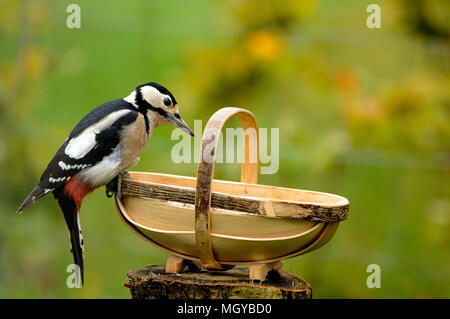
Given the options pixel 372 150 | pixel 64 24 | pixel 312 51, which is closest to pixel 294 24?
pixel 312 51

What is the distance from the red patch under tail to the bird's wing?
32 millimetres

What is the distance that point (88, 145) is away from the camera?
2.38 meters

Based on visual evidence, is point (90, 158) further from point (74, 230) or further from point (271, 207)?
point (271, 207)

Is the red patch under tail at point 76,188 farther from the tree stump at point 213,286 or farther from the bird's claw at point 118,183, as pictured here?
the tree stump at point 213,286

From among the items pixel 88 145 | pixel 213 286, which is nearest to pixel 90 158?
pixel 88 145

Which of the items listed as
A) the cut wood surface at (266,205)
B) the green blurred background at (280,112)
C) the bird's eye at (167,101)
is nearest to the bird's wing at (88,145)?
the bird's eye at (167,101)

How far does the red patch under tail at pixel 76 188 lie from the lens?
239 cm

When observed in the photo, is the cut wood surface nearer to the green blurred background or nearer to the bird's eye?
the bird's eye

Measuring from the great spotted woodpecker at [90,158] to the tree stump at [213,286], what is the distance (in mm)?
249

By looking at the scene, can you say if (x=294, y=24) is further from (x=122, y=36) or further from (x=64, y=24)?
(x=64, y=24)

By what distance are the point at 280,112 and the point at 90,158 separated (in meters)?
1.86

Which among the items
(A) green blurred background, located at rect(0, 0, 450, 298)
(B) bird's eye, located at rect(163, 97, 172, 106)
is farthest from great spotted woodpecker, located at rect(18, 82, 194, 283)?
(A) green blurred background, located at rect(0, 0, 450, 298)

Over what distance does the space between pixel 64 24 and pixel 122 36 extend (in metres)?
0.40

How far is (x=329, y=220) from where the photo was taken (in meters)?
2.13
